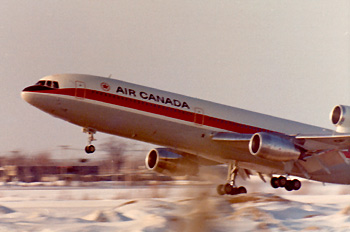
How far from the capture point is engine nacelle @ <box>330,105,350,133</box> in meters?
34.1

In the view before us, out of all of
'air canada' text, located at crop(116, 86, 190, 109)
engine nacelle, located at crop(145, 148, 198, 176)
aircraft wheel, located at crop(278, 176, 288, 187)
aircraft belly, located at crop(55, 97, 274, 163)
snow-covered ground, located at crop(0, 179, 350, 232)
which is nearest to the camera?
snow-covered ground, located at crop(0, 179, 350, 232)

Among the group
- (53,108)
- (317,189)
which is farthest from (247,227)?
(317,189)

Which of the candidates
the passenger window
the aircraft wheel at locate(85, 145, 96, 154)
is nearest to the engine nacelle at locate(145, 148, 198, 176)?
the aircraft wheel at locate(85, 145, 96, 154)

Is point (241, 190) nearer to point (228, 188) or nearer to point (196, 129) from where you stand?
point (228, 188)

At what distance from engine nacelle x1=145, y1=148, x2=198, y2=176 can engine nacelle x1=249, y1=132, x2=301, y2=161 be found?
18.6ft

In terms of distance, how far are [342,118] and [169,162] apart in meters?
11.5

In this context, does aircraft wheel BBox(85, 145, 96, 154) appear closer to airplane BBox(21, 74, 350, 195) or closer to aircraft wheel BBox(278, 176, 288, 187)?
airplane BBox(21, 74, 350, 195)

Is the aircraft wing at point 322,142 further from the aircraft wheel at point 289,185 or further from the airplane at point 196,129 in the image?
the aircraft wheel at point 289,185

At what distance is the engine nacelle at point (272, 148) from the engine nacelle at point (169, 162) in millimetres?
5667

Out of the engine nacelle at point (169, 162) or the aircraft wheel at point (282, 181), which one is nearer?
the aircraft wheel at point (282, 181)

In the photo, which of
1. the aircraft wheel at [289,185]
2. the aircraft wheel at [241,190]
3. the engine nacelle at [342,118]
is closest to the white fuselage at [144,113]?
the aircraft wheel at [289,185]

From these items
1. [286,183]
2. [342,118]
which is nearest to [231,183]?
[286,183]

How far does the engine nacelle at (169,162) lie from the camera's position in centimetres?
3500

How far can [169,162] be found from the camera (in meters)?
35.1
